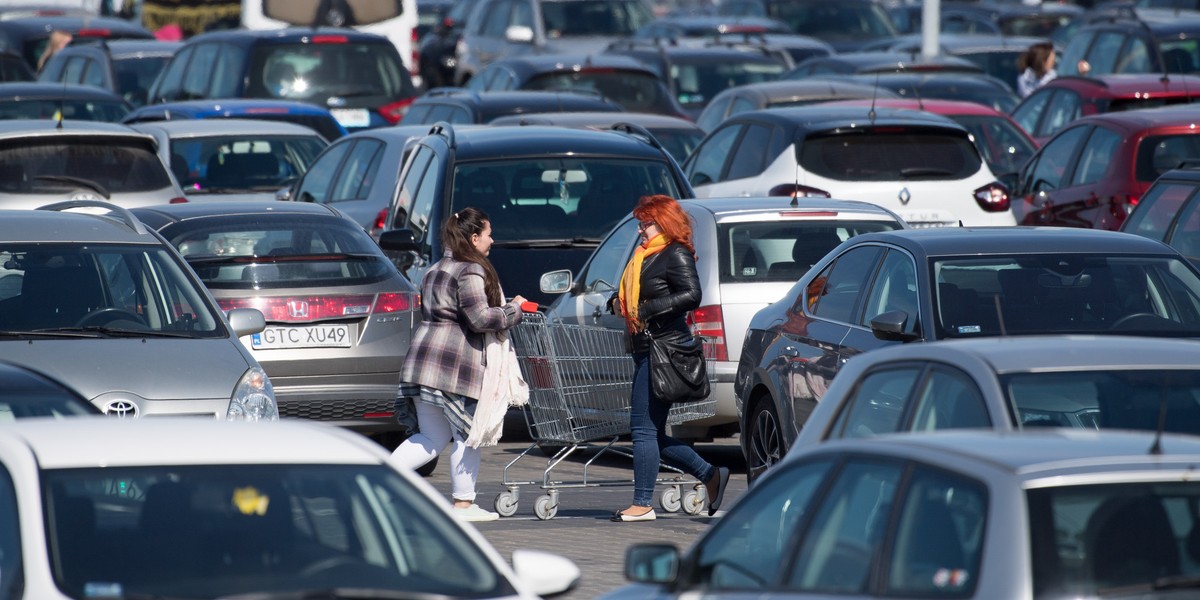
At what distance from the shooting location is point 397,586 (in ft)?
16.4

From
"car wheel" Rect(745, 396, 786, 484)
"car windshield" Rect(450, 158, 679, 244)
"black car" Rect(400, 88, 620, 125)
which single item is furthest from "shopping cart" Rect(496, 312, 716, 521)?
"black car" Rect(400, 88, 620, 125)

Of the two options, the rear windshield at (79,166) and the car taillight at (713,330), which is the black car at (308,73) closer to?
the rear windshield at (79,166)

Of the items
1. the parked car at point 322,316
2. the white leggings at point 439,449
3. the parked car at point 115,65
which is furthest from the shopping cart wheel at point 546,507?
the parked car at point 115,65

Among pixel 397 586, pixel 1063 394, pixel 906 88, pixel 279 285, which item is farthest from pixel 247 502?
pixel 906 88

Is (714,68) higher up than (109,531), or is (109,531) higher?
(109,531)

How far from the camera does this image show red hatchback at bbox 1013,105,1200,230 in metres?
15.0

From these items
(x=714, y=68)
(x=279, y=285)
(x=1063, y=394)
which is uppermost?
(x=1063, y=394)

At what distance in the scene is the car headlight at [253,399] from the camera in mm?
8828

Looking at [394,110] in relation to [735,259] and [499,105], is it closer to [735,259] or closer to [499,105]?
[499,105]

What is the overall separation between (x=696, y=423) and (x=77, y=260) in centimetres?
354

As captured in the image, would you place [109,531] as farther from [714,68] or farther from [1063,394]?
[714,68]

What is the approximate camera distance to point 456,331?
10016 mm

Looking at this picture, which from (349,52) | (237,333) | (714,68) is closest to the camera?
(237,333)

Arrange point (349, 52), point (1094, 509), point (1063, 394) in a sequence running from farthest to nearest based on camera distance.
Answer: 1. point (349, 52)
2. point (1063, 394)
3. point (1094, 509)
